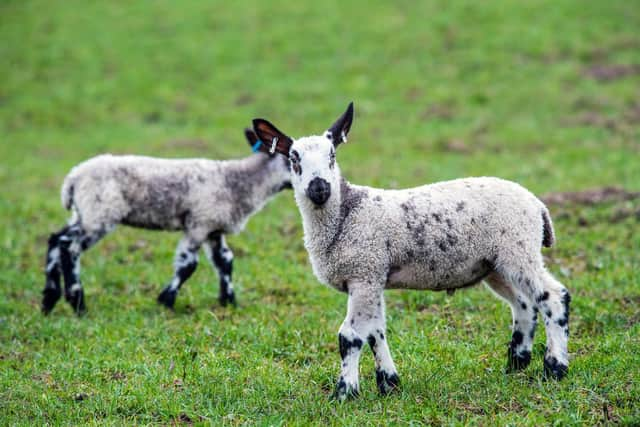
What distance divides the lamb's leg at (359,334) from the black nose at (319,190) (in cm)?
75

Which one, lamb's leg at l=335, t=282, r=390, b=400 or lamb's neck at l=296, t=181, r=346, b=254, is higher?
lamb's neck at l=296, t=181, r=346, b=254

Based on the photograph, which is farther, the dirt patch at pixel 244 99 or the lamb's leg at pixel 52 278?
the dirt patch at pixel 244 99

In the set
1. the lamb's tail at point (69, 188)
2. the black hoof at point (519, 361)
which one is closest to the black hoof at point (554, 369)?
the black hoof at point (519, 361)

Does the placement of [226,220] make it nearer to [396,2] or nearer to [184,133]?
[184,133]

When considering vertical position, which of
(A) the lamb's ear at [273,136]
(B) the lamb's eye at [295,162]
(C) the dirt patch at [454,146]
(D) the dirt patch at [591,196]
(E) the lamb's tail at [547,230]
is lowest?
(D) the dirt patch at [591,196]

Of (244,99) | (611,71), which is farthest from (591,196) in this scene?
(244,99)

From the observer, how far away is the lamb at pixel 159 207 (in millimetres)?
9227

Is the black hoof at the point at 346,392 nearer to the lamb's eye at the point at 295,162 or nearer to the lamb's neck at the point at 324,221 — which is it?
the lamb's neck at the point at 324,221

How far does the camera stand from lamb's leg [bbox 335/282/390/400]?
6.00 m

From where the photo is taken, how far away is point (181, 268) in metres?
9.31

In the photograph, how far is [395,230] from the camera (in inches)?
246

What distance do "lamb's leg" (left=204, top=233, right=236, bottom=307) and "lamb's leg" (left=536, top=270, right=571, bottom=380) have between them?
13.7 ft

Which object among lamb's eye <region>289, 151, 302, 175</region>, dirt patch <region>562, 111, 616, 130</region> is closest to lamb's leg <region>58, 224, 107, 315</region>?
lamb's eye <region>289, 151, 302, 175</region>

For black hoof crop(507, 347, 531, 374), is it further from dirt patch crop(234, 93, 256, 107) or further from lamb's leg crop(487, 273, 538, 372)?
dirt patch crop(234, 93, 256, 107)
